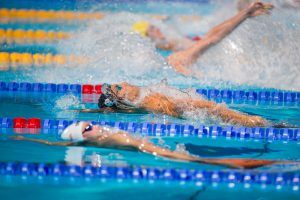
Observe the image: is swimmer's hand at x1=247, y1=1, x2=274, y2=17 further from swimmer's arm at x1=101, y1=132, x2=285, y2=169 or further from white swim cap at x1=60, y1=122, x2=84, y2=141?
white swim cap at x1=60, y1=122, x2=84, y2=141

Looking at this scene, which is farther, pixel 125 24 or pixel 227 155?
pixel 125 24

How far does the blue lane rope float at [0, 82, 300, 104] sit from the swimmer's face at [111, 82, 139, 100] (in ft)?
4.39

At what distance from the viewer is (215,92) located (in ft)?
20.0

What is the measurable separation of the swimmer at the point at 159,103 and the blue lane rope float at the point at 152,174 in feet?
3.86

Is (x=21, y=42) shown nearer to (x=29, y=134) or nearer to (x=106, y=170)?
(x=29, y=134)

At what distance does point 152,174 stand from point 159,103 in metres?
1.31

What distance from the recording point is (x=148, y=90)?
4887mm

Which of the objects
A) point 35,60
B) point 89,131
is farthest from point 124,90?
point 35,60

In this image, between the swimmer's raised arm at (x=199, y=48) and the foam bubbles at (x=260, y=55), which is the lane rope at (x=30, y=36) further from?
the foam bubbles at (x=260, y=55)

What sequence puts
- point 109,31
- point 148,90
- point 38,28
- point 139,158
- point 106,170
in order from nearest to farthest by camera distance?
point 106,170 → point 139,158 → point 148,90 → point 109,31 → point 38,28

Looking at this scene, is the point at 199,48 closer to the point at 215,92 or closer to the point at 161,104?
the point at 215,92

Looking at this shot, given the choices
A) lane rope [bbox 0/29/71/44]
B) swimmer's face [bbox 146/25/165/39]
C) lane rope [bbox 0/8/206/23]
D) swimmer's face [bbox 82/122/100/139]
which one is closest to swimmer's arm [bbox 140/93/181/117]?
swimmer's face [bbox 82/122/100/139]

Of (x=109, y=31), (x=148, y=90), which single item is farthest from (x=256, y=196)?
(x=109, y=31)

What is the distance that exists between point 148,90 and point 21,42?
4458 mm
